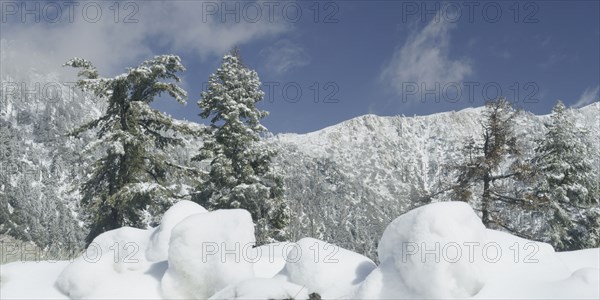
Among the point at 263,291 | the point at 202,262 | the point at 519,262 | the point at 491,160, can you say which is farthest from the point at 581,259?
the point at 491,160

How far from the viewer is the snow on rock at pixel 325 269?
594 cm

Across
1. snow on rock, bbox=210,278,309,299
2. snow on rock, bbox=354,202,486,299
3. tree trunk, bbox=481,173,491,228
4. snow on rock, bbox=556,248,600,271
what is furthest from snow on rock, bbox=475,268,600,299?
tree trunk, bbox=481,173,491,228

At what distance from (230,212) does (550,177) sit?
2695cm

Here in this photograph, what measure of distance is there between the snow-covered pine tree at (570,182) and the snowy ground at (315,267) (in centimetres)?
2450

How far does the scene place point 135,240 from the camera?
7.72 m

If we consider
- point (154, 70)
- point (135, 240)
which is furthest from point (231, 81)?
point (135, 240)

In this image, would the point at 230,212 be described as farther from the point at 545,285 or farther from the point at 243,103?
the point at 243,103

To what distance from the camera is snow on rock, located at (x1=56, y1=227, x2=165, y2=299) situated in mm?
6164

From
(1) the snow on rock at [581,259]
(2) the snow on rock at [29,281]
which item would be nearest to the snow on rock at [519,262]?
(1) the snow on rock at [581,259]

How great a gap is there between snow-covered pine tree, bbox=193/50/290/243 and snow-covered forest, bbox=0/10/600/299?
0.07 metres

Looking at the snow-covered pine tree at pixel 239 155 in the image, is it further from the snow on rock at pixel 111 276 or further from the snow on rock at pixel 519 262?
the snow on rock at pixel 519 262

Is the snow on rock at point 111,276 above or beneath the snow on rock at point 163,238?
beneath

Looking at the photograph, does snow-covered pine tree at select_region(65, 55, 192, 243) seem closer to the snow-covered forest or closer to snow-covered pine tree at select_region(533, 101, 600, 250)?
the snow-covered forest

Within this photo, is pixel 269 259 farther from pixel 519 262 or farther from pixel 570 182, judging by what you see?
pixel 570 182
